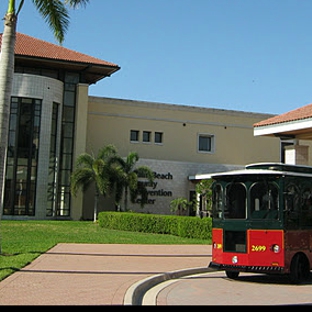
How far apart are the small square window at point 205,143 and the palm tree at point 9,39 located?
96.2 ft

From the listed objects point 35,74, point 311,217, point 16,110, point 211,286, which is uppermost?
point 35,74

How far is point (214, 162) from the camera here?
4656cm

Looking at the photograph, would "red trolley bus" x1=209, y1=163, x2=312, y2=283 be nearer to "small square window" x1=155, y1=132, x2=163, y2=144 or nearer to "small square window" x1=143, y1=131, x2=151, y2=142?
"small square window" x1=143, y1=131, x2=151, y2=142

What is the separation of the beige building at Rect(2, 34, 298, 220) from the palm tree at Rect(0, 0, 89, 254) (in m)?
20.5

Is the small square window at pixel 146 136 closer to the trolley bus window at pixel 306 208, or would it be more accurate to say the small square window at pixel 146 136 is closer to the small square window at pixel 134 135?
the small square window at pixel 134 135

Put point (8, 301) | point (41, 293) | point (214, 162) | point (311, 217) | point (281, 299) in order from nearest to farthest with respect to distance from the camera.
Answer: point (8, 301)
point (41, 293)
point (281, 299)
point (311, 217)
point (214, 162)

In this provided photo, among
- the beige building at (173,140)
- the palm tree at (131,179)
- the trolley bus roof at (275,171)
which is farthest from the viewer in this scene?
the beige building at (173,140)

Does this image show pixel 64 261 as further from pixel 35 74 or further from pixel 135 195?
pixel 35 74

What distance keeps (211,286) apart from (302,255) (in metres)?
2.46

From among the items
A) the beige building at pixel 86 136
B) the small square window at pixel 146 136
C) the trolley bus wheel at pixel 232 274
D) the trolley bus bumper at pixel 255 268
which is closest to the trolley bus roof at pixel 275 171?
the trolley bus bumper at pixel 255 268

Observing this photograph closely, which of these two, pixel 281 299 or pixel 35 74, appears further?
pixel 35 74

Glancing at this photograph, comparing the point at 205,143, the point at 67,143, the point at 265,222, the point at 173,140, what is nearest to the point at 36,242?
the point at 265,222

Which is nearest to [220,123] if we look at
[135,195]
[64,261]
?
[135,195]

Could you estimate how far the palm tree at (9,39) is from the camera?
15.0 metres
